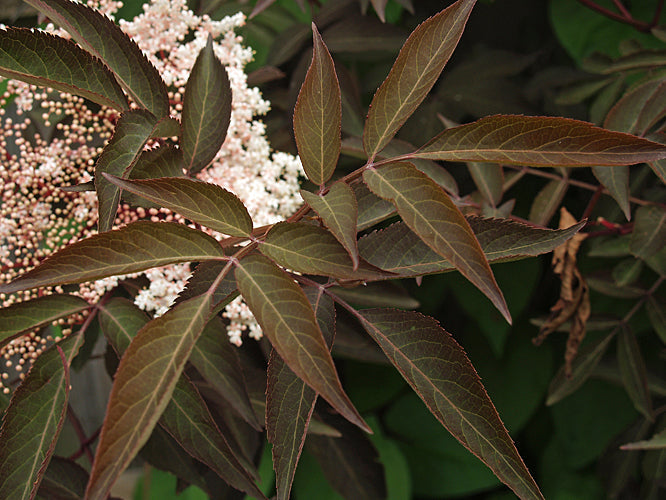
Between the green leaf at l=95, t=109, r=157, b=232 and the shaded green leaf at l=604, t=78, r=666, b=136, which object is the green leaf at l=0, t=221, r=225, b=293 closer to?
the green leaf at l=95, t=109, r=157, b=232

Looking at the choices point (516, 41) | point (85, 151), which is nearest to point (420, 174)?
point (85, 151)

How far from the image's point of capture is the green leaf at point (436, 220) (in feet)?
0.98

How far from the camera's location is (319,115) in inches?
14.6

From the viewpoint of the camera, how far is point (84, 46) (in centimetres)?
46

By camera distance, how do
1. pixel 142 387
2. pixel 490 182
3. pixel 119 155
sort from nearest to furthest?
pixel 142 387 < pixel 119 155 < pixel 490 182

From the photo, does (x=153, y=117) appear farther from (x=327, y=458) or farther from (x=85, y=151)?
(x=327, y=458)

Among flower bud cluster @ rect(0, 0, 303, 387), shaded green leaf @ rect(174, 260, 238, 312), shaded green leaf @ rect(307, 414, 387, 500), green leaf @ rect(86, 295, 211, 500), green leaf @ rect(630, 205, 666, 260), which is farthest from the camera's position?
shaded green leaf @ rect(307, 414, 387, 500)

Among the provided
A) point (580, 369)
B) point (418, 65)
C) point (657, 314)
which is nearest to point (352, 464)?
point (580, 369)

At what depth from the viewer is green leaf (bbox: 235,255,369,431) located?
285 millimetres

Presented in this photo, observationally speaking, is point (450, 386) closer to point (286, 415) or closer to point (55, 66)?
point (286, 415)

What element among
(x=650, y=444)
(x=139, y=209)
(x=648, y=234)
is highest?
(x=139, y=209)

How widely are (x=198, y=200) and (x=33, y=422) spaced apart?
0.68 feet

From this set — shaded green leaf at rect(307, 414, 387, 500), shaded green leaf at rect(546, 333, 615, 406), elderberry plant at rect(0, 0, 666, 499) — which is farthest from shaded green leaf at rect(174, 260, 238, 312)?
shaded green leaf at rect(546, 333, 615, 406)

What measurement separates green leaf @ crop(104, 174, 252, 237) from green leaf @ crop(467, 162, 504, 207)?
36cm
